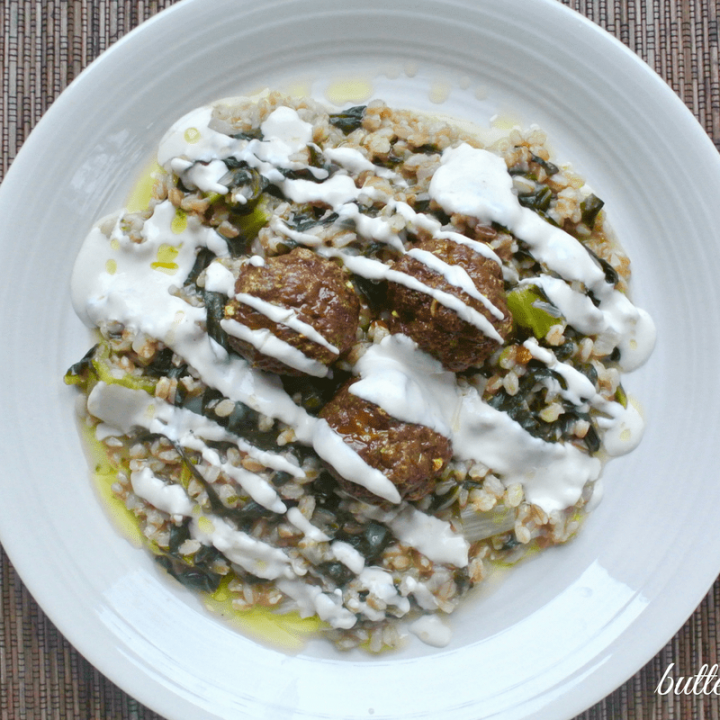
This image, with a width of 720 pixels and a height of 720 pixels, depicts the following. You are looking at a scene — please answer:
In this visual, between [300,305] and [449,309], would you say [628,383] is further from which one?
[300,305]

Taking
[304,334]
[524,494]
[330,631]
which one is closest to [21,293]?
[304,334]

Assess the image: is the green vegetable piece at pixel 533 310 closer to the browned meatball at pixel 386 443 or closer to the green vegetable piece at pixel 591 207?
the green vegetable piece at pixel 591 207

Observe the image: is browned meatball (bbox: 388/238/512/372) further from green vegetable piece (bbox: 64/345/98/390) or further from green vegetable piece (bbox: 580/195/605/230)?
green vegetable piece (bbox: 64/345/98/390)

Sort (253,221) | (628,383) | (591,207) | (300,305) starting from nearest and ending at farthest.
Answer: (300,305)
(253,221)
(591,207)
(628,383)

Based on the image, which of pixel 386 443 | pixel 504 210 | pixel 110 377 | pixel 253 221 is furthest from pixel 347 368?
pixel 110 377

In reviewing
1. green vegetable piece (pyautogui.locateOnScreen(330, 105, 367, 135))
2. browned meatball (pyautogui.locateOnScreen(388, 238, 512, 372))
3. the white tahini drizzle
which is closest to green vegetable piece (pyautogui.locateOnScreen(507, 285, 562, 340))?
the white tahini drizzle

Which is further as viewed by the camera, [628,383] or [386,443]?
[628,383]
